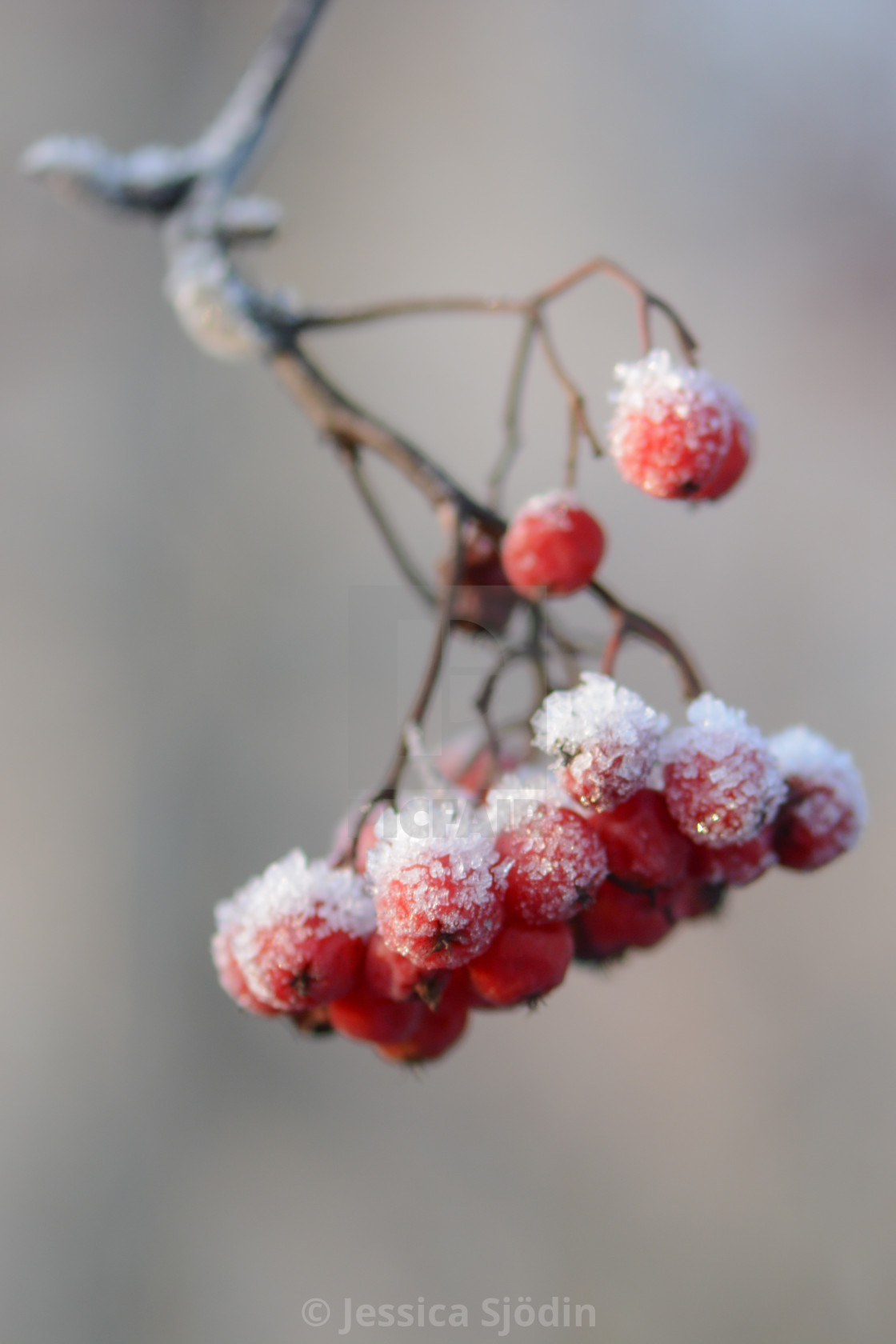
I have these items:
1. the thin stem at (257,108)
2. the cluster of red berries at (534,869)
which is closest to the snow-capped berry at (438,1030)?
the cluster of red berries at (534,869)

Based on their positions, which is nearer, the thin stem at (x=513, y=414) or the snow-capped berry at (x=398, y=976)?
the snow-capped berry at (x=398, y=976)

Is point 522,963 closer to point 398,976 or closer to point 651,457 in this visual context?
point 398,976

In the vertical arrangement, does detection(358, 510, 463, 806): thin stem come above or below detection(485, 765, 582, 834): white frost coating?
above

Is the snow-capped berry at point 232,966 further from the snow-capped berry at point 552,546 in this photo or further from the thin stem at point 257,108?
the thin stem at point 257,108

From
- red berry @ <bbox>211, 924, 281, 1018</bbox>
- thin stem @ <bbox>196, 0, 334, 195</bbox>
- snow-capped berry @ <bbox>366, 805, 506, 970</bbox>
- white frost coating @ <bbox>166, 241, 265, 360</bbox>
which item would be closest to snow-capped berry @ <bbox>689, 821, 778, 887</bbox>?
snow-capped berry @ <bbox>366, 805, 506, 970</bbox>

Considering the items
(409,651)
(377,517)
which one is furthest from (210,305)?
(409,651)

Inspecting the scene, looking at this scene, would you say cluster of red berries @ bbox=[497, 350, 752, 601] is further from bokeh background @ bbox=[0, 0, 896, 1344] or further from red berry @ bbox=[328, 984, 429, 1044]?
bokeh background @ bbox=[0, 0, 896, 1344]

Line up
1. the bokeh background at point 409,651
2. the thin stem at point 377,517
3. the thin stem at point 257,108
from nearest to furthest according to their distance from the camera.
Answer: the thin stem at point 377,517
the thin stem at point 257,108
the bokeh background at point 409,651
